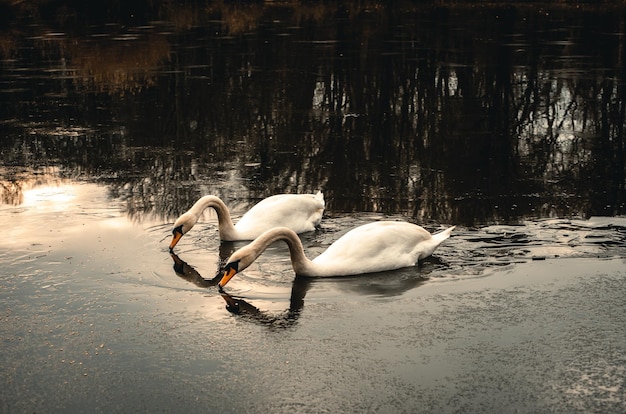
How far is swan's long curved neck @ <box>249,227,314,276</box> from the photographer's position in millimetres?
8523

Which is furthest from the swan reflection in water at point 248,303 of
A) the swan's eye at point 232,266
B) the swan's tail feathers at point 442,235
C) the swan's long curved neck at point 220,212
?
the swan's tail feathers at point 442,235

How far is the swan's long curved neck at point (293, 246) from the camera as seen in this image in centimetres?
852

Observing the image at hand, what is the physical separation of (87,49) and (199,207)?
645 inches

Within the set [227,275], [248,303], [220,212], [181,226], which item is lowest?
[248,303]

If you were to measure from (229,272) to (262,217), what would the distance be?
1.62 m

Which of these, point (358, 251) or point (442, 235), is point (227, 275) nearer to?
point (358, 251)

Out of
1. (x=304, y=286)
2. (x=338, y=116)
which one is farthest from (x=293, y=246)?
(x=338, y=116)

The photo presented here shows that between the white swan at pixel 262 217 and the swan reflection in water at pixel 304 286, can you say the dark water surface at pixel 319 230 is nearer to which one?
the swan reflection in water at pixel 304 286

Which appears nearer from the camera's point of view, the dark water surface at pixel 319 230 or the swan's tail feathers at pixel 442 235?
the dark water surface at pixel 319 230

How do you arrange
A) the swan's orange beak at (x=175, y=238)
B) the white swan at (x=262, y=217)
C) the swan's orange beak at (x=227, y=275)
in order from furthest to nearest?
1. the white swan at (x=262, y=217)
2. the swan's orange beak at (x=175, y=238)
3. the swan's orange beak at (x=227, y=275)

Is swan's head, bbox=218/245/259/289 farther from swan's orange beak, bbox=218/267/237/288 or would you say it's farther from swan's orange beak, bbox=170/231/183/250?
swan's orange beak, bbox=170/231/183/250

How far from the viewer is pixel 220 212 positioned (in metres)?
9.58

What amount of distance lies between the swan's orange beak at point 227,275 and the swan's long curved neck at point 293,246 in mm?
293

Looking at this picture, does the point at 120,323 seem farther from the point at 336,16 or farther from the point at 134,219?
the point at 336,16
